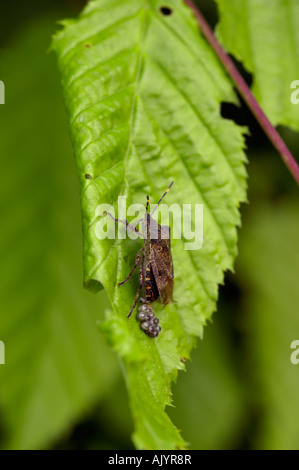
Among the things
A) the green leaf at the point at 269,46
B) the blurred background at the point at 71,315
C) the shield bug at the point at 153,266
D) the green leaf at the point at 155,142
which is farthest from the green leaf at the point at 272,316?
the shield bug at the point at 153,266

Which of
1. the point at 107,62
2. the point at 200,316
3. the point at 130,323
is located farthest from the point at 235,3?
the point at 130,323

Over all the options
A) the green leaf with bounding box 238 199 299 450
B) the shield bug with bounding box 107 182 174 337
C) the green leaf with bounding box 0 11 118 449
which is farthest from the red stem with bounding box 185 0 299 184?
the green leaf with bounding box 238 199 299 450

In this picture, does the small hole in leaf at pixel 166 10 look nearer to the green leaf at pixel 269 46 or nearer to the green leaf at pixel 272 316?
the green leaf at pixel 269 46

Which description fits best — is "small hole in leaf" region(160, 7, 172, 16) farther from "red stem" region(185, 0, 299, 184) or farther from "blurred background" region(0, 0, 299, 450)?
"blurred background" region(0, 0, 299, 450)

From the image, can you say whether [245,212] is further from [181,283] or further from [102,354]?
[181,283]

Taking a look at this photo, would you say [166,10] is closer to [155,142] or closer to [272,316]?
[155,142]

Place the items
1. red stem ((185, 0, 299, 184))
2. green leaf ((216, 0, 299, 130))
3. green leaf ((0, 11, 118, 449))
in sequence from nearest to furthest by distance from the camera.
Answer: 1. red stem ((185, 0, 299, 184))
2. green leaf ((216, 0, 299, 130))
3. green leaf ((0, 11, 118, 449))

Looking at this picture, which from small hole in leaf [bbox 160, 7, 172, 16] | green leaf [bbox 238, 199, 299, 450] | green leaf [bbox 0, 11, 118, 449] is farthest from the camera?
green leaf [bbox 238, 199, 299, 450]
